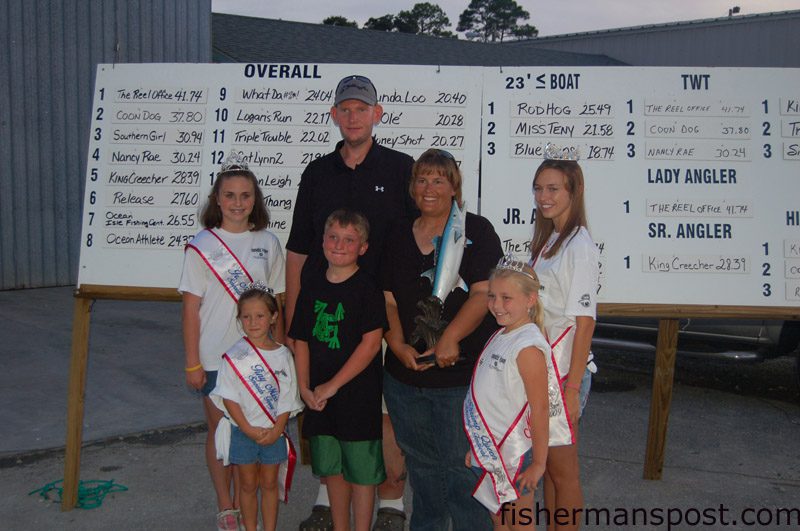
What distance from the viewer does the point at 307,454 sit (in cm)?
509

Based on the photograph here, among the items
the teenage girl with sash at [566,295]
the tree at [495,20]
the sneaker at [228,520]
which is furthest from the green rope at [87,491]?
the tree at [495,20]

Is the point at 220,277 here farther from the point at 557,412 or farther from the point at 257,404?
the point at 557,412

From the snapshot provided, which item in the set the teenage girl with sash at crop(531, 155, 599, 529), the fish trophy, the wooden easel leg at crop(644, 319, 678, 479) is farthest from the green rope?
the wooden easel leg at crop(644, 319, 678, 479)

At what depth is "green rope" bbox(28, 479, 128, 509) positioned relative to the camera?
450 centimetres

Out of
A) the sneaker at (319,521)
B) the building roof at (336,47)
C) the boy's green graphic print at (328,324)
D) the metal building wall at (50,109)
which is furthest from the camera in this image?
the building roof at (336,47)

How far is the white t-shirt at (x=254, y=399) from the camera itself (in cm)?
371

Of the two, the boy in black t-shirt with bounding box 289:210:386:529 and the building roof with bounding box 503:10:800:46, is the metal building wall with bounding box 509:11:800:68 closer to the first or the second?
the building roof with bounding box 503:10:800:46

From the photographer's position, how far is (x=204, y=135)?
4.69 m

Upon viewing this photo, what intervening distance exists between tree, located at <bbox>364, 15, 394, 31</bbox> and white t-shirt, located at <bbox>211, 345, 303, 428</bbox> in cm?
4037

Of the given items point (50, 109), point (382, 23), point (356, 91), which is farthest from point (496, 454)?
point (382, 23)

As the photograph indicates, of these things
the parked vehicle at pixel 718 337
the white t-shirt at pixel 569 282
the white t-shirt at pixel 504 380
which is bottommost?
the parked vehicle at pixel 718 337

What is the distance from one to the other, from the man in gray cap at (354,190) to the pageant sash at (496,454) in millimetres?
791

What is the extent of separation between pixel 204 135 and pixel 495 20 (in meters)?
57.3

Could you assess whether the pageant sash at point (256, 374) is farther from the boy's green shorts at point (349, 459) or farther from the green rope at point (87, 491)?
the green rope at point (87, 491)
